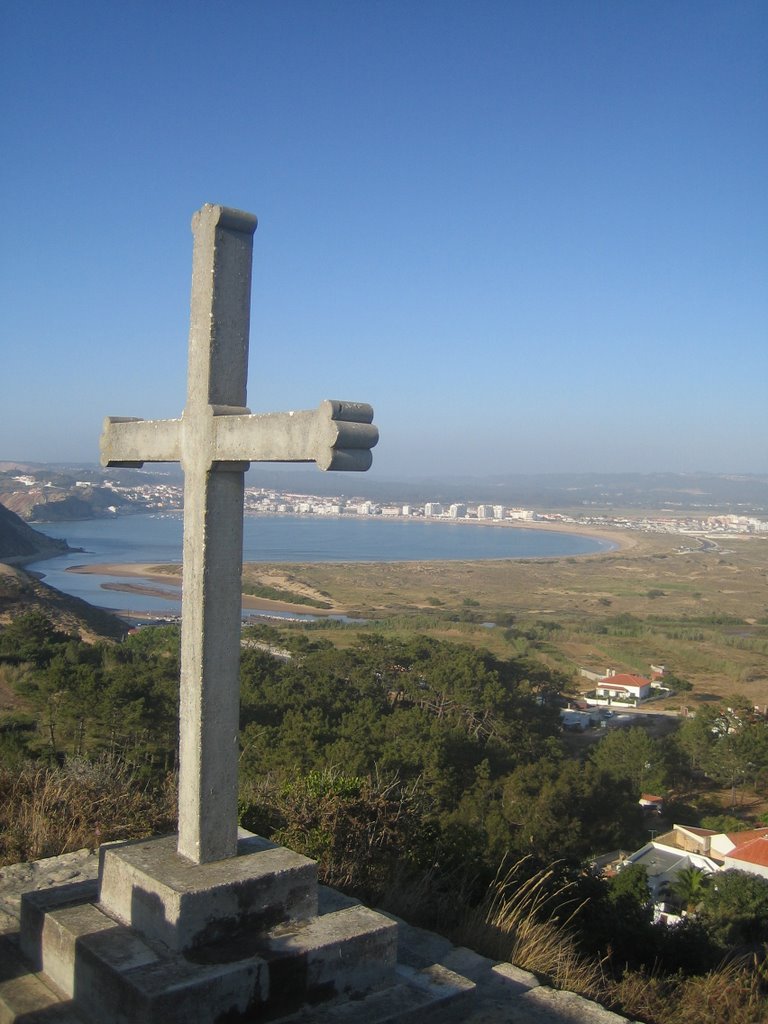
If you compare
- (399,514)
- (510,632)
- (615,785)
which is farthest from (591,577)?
(399,514)

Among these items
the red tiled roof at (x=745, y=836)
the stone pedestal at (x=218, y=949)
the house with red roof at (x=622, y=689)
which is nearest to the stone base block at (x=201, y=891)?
the stone pedestal at (x=218, y=949)

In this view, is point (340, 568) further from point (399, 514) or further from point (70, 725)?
point (399, 514)

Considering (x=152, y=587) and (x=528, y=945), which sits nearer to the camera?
A: (x=528, y=945)

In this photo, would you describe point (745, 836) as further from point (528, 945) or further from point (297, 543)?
point (297, 543)

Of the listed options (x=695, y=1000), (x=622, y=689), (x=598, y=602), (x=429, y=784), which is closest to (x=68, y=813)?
(x=695, y=1000)

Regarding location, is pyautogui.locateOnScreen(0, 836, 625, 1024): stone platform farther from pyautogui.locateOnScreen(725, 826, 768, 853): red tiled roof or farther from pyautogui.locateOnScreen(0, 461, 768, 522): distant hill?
pyautogui.locateOnScreen(0, 461, 768, 522): distant hill

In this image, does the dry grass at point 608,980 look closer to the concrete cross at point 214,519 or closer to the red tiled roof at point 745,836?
the concrete cross at point 214,519
